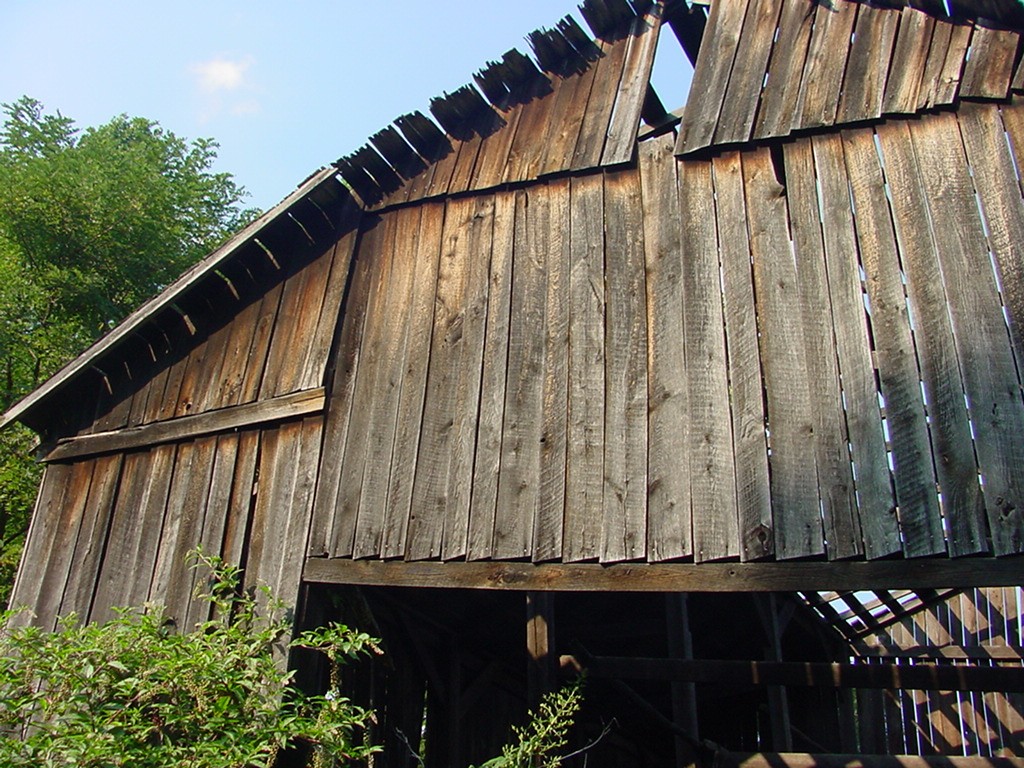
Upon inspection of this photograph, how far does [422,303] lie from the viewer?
20.9 feet

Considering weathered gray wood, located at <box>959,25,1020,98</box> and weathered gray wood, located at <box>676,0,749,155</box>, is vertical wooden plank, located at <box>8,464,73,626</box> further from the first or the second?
weathered gray wood, located at <box>959,25,1020,98</box>

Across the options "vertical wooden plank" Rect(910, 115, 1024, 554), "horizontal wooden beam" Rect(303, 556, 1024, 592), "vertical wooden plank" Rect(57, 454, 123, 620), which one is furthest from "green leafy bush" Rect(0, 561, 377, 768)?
"vertical wooden plank" Rect(910, 115, 1024, 554)

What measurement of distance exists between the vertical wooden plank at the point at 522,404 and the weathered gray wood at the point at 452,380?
0.77 feet

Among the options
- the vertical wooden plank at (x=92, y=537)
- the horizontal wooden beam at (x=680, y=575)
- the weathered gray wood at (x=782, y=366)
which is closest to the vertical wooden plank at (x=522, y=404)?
the horizontal wooden beam at (x=680, y=575)

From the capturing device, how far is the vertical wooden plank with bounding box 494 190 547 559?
17.2ft

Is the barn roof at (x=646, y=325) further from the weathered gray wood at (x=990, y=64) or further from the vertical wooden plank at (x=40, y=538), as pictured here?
the vertical wooden plank at (x=40, y=538)

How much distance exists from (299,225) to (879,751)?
32.4 feet

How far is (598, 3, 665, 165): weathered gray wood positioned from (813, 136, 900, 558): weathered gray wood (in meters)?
1.24

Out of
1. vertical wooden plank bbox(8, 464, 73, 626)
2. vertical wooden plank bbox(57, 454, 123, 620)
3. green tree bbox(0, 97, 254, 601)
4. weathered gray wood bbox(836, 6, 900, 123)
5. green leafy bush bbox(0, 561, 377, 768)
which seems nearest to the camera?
green leafy bush bbox(0, 561, 377, 768)

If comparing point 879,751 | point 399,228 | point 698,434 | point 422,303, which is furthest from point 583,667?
point 879,751

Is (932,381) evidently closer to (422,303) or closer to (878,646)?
(422,303)

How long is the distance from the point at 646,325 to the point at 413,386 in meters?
1.59

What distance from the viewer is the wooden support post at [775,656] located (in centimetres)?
878

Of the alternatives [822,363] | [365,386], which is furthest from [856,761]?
[365,386]
